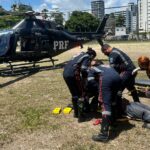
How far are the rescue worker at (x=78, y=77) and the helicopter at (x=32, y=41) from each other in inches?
336

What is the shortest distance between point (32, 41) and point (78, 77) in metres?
9.93

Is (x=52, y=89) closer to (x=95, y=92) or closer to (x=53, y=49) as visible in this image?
(x=95, y=92)

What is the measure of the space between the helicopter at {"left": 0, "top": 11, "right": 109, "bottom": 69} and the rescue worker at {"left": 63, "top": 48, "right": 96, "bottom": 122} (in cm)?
853

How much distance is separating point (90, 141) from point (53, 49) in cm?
1269

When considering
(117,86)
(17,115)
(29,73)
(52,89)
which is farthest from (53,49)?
(117,86)

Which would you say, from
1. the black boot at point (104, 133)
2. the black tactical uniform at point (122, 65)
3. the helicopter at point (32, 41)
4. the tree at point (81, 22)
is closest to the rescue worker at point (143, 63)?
the black tactical uniform at point (122, 65)

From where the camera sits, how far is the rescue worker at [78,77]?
26.7ft

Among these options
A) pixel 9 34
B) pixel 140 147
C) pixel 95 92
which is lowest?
pixel 140 147

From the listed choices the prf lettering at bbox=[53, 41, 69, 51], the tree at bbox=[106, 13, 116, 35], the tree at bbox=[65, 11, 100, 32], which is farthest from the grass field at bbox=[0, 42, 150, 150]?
the tree at bbox=[65, 11, 100, 32]

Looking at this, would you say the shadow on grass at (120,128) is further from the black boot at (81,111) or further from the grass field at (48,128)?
the black boot at (81,111)

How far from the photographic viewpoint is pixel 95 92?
334 inches

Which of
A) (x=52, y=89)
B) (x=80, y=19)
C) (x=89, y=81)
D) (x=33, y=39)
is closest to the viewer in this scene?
(x=89, y=81)

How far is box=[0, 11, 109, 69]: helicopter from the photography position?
16.5 m

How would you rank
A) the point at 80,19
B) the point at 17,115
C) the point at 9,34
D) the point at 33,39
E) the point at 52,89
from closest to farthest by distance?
the point at 17,115 → the point at 52,89 → the point at 9,34 → the point at 33,39 → the point at 80,19
